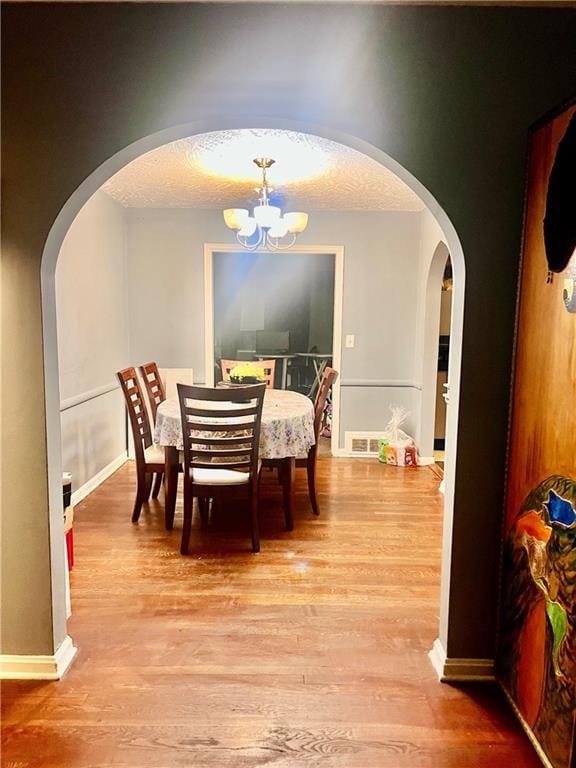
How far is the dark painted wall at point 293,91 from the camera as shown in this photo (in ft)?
5.46

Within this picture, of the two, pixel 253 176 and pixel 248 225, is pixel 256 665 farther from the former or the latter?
pixel 253 176

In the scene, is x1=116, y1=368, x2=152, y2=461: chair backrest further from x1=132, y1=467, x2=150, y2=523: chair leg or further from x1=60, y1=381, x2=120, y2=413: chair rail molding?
x1=60, y1=381, x2=120, y2=413: chair rail molding

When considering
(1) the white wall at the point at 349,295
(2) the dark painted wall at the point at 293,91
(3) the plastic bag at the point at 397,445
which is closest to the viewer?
(2) the dark painted wall at the point at 293,91

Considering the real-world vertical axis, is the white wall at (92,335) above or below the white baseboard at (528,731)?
above

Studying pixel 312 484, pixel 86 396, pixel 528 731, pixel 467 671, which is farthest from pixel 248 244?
pixel 528 731

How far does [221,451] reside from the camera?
282 centimetres

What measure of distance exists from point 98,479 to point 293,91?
3.38m

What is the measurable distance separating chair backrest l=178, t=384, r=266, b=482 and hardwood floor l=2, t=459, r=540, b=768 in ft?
1.78

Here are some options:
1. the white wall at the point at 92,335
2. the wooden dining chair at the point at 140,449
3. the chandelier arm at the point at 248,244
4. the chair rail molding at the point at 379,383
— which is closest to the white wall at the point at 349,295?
the chair rail molding at the point at 379,383

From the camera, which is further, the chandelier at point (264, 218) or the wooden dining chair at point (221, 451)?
the chandelier at point (264, 218)

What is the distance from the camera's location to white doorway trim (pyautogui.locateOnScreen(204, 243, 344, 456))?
486 centimetres

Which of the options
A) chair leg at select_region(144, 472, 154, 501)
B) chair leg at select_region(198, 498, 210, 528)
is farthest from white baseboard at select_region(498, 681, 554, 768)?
chair leg at select_region(144, 472, 154, 501)

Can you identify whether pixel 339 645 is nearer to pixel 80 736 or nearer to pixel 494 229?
pixel 80 736

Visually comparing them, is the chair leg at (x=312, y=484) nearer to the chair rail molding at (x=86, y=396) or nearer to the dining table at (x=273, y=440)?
the dining table at (x=273, y=440)
